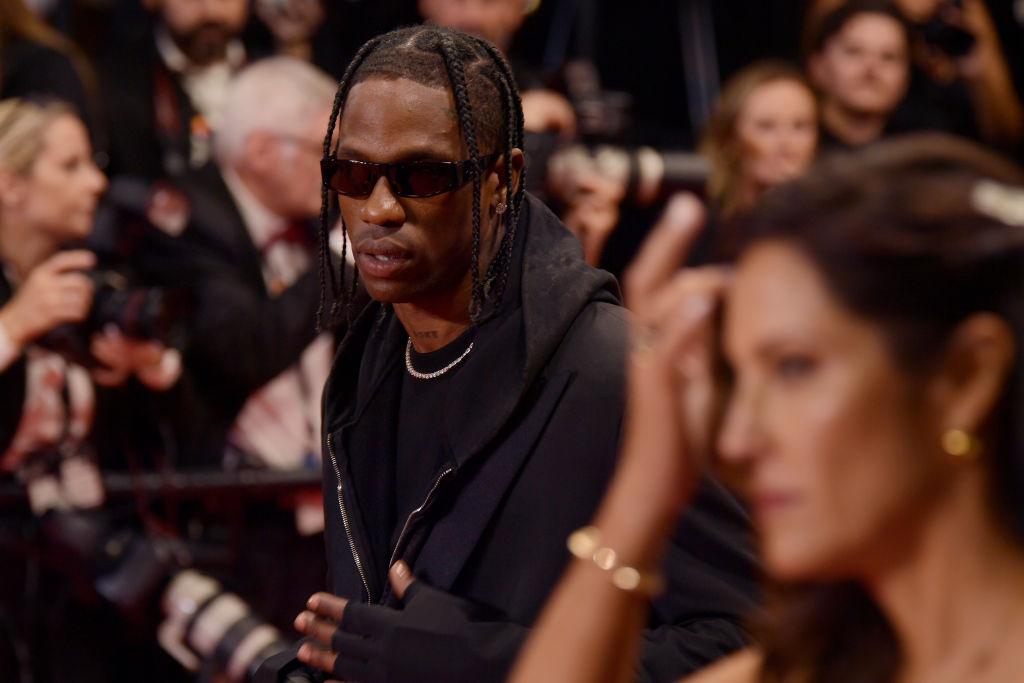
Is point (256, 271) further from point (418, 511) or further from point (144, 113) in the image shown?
point (418, 511)

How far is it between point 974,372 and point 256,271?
3.28 m

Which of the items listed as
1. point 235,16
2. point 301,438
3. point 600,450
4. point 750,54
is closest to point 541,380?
point 600,450

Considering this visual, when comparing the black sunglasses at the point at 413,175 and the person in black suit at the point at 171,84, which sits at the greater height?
the black sunglasses at the point at 413,175

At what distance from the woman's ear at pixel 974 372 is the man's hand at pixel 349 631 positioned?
3.21 feet

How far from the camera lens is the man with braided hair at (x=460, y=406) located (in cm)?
210

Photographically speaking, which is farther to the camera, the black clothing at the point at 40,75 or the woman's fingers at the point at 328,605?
the black clothing at the point at 40,75

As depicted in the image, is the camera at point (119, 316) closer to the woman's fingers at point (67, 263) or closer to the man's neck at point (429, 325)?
the woman's fingers at point (67, 263)

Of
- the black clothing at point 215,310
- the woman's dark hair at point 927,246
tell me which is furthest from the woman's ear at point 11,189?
the woman's dark hair at point 927,246

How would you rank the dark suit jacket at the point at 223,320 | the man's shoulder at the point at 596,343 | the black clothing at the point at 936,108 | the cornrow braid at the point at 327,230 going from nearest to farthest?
the man's shoulder at the point at 596,343 < the cornrow braid at the point at 327,230 < the dark suit jacket at the point at 223,320 < the black clothing at the point at 936,108

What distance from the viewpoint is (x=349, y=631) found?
2.10 m

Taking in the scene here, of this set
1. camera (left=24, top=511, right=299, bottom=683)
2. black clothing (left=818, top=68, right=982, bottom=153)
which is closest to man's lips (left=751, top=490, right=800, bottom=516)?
camera (left=24, top=511, right=299, bottom=683)

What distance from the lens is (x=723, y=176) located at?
189 inches

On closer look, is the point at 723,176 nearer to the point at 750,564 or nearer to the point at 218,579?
the point at 218,579

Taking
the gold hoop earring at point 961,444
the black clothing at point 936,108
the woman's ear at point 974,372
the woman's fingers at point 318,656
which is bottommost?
the black clothing at point 936,108
